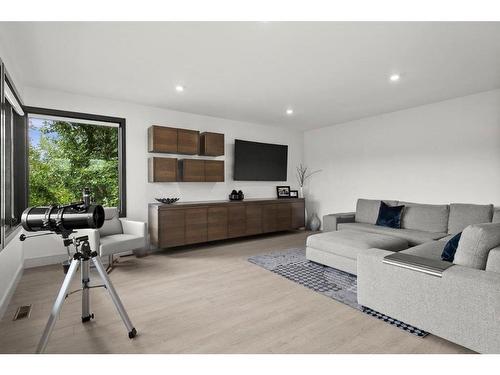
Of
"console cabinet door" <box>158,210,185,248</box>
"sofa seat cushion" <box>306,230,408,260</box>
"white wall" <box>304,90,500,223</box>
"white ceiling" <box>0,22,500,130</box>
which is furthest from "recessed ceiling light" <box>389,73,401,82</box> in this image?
"console cabinet door" <box>158,210,185,248</box>

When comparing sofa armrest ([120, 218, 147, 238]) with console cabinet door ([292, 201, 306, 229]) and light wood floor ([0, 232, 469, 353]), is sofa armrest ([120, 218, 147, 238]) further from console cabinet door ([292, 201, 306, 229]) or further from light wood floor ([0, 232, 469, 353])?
console cabinet door ([292, 201, 306, 229])

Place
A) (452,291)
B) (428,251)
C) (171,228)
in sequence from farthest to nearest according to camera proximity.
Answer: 1. (171,228)
2. (428,251)
3. (452,291)

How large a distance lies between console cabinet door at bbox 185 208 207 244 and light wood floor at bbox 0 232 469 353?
A: 100 centimetres

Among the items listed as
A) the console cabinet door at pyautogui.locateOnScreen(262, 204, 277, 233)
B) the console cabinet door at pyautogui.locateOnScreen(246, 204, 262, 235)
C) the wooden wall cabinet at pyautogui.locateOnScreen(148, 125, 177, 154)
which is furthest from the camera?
the console cabinet door at pyautogui.locateOnScreen(262, 204, 277, 233)

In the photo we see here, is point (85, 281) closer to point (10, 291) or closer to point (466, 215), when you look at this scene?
point (10, 291)

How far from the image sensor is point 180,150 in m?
4.40

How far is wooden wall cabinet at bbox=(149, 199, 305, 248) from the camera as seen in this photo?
13.3 feet

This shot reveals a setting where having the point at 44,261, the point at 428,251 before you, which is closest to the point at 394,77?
the point at 428,251

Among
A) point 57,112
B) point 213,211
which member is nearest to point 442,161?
point 213,211

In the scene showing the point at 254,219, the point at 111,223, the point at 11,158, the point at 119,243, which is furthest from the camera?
the point at 254,219

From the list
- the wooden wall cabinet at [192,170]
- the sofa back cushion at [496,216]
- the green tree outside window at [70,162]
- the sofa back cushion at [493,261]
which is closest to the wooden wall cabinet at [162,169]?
the wooden wall cabinet at [192,170]

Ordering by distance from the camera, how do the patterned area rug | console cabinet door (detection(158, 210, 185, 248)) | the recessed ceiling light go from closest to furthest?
1. the patterned area rug
2. the recessed ceiling light
3. console cabinet door (detection(158, 210, 185, 248))

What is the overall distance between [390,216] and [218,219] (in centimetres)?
277

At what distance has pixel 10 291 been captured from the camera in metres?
2.60
